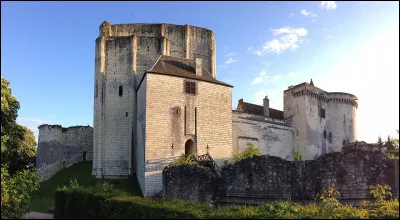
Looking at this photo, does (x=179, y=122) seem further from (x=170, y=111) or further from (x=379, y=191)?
(x=379, y=191)

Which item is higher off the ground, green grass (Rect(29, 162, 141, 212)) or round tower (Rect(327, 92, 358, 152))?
round tower (Rect(327, 92, 358, 152))

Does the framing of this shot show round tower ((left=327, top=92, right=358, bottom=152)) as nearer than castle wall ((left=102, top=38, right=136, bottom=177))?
No

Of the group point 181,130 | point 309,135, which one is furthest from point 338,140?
point 181,130

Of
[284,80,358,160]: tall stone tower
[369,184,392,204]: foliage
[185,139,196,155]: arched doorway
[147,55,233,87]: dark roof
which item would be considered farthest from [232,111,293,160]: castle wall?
[369,184,392,204]: foliage

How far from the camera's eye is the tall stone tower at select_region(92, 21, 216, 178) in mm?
35188

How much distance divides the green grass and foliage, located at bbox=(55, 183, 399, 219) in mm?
6404

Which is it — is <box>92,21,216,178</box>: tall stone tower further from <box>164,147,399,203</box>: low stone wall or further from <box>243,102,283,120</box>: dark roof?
<box>243,102,283,120</box>: dark roof

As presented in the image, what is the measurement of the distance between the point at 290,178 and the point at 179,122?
11081mm

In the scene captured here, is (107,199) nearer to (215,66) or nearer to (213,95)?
(213,95)

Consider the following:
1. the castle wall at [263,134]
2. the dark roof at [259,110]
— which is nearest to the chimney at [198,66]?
the castle wall at [263,134]

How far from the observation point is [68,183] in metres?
34.2

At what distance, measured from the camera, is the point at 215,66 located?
41.1 metres

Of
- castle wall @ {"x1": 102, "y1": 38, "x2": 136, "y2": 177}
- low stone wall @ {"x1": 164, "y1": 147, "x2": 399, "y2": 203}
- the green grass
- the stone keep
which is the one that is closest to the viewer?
low stone wall @ {"x1": 164, "y1": 147, "x2": 399, "y2": 203}

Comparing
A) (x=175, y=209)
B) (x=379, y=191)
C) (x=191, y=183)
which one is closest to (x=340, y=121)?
(x=191, y=183)
